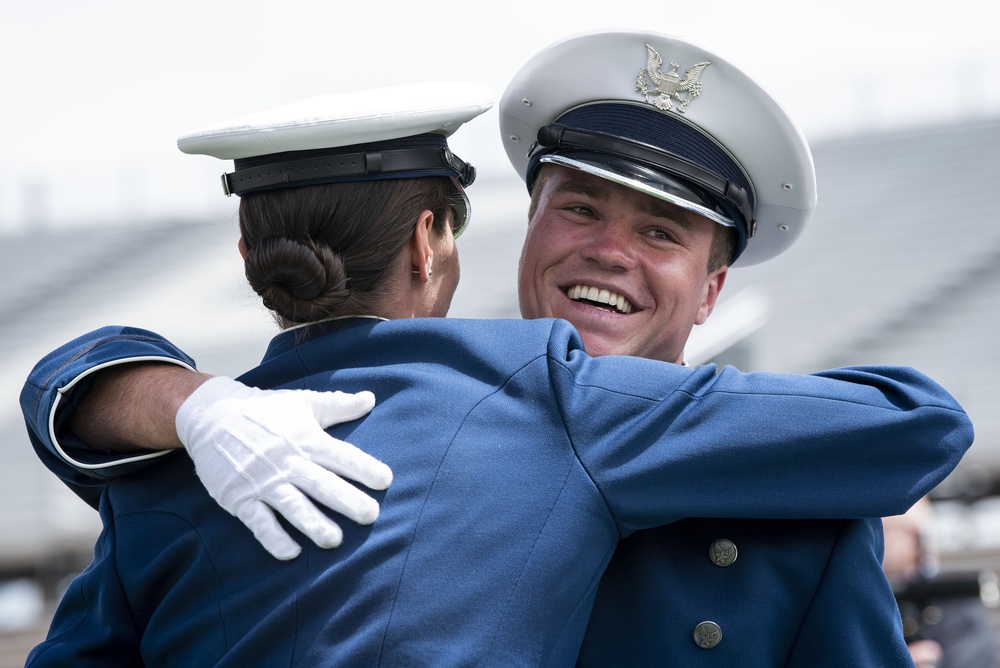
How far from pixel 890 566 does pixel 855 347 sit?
8727mm

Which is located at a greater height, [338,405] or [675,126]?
[675,126]

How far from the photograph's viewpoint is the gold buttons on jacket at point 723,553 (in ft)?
6.31

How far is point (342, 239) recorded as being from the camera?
190cm

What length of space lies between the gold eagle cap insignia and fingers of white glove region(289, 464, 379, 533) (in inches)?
41.8

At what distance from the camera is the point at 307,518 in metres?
1.72

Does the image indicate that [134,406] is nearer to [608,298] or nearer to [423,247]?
[423,247]

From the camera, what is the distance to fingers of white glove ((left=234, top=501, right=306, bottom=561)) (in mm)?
1733

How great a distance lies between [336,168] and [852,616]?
1.01m

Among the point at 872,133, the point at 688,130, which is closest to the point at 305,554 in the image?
the point at 688,130

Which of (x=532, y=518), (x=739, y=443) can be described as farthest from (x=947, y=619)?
(x=532, y=518)

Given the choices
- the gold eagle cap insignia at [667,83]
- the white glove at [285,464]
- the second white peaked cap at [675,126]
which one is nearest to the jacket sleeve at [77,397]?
the white glove at [285,464]

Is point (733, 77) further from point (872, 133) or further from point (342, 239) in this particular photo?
point (872, 133)

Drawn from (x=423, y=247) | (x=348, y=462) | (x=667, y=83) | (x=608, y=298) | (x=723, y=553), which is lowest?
(x=723, y=553)

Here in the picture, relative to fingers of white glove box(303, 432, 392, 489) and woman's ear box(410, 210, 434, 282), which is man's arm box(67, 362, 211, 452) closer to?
fingers of white glove box(303, 432, 392, 489)
